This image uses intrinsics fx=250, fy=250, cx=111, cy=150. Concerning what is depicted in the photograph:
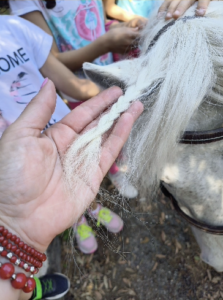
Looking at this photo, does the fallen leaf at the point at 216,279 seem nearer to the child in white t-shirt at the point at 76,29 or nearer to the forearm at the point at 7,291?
the child in white t-shirt at the point at 76,29

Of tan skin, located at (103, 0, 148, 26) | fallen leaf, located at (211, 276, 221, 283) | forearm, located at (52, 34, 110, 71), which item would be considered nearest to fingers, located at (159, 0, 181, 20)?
forearm, located at (52, 34, 110, 71)

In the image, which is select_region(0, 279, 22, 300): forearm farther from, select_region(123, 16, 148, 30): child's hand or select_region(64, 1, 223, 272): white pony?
select_region(123, 16, 148, 30): child's hand

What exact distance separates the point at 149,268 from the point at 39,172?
59.6 inches

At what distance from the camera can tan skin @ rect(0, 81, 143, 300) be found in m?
0.91

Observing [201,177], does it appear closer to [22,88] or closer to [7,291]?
[7,291]

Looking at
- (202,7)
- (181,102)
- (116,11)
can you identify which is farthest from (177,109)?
(116,11)

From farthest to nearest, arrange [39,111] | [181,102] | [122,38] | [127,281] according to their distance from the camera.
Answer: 1. [127,281]
2. [122,38]
3. [39,111]
4. [181,102]

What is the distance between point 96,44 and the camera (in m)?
1.75

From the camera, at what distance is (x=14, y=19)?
1.49 metres

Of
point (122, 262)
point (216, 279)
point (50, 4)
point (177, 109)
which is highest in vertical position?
point (50, 4)

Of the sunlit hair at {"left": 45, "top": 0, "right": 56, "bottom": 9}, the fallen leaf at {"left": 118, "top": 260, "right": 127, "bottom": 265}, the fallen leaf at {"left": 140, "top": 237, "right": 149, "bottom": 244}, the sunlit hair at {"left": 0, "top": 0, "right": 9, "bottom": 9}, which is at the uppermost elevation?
the sunlit hair at {"left": 0, "top": 0, "right": 9, "bottom": 9}

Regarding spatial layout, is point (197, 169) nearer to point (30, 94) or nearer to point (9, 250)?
point (9, 250)

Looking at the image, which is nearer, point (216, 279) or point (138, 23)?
point (138, 23)

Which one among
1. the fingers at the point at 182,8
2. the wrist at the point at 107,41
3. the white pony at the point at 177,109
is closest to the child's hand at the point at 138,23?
the wrist at the point at 107,41
